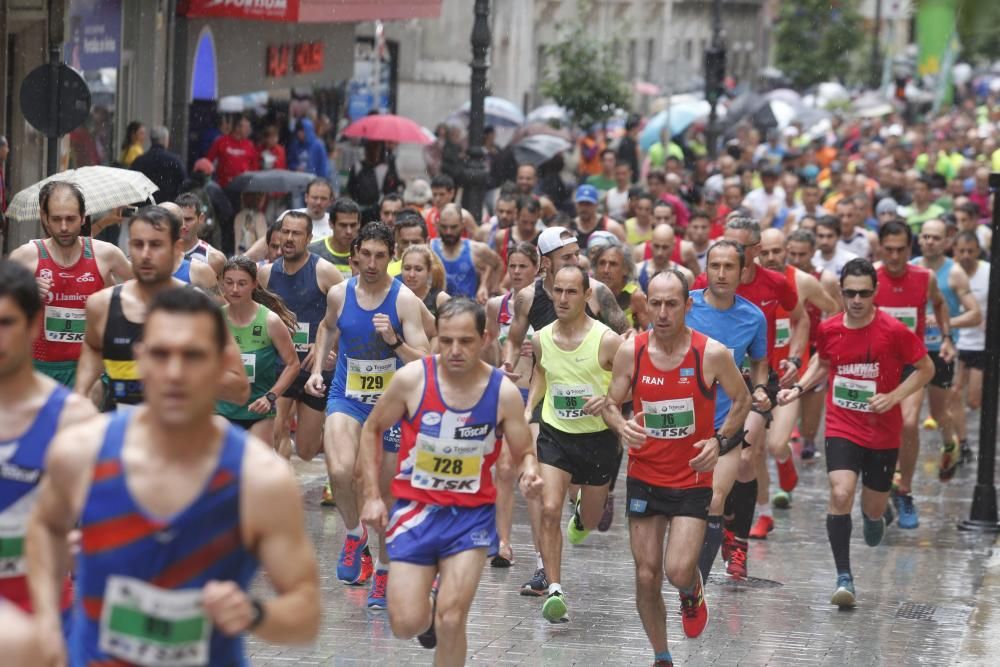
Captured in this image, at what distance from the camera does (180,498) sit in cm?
427

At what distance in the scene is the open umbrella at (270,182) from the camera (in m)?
18.3

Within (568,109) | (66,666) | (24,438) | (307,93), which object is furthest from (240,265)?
(568,109)

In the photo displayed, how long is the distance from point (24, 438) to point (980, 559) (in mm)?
8275

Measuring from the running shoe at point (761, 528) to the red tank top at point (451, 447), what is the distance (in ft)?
17.0

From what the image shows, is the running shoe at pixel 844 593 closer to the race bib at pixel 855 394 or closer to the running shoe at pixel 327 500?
the race bib at pixel 855 394

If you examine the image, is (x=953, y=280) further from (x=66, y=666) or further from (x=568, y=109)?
(x=568, y=109)

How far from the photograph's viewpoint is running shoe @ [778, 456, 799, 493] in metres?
13.5

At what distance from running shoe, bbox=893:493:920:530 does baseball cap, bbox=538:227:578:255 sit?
131 inches

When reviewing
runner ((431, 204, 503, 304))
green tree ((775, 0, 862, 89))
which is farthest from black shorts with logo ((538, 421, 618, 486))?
green tree ((775, 0, 862, 89))

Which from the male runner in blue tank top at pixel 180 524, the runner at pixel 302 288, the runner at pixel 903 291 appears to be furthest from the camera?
the runner at pixel 903 291

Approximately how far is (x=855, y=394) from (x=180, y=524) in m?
6.90

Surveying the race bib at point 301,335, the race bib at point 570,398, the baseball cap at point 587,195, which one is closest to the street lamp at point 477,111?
the baseball cap at point 587,195

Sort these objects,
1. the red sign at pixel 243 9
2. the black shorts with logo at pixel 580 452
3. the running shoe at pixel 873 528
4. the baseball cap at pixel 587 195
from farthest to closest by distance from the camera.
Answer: the red sign at pixel 243 9 → the baseball cap at pixel 587 195 → the running shoe at pixel 873 528 → the black shorts with logo at pixel 580 452

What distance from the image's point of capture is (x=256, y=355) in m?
10.1
